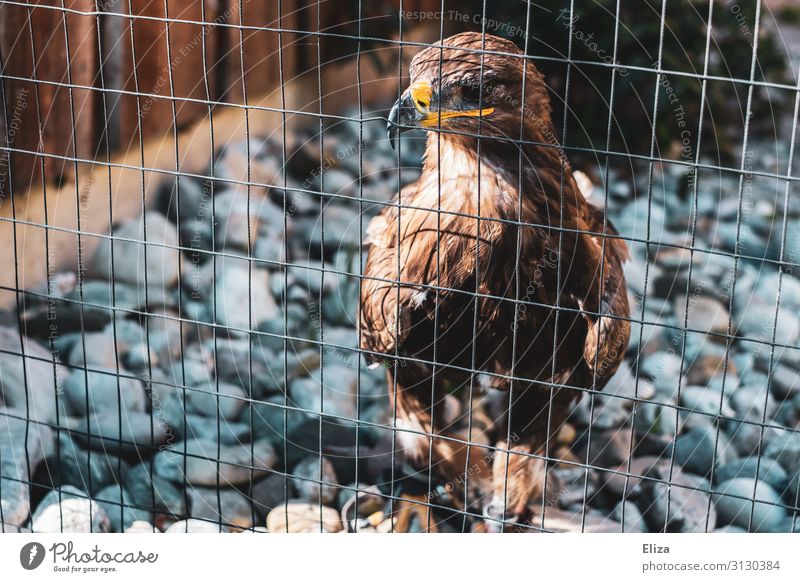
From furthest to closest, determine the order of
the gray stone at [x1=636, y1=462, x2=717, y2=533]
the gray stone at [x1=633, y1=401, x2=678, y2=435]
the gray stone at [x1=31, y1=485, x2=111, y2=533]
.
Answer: the gray stone at [x1=633, y1=401, x2=678, y2=435] < the gray stone at [x1=636, y1=462, x2=717, y2=533] < the gray stone at [x1=31, y1=485, x2=111, y2=533]

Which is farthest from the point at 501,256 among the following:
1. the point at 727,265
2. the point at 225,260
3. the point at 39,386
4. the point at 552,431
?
the point at 727,265

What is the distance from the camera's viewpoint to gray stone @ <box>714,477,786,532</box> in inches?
110

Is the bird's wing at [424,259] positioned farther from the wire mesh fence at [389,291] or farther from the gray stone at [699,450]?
the gray stone at [699,450]

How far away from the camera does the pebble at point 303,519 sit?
2789mm

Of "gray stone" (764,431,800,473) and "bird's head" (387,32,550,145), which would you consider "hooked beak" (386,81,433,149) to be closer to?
"bird's head" (387,32,550,145)

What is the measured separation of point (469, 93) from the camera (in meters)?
2.25

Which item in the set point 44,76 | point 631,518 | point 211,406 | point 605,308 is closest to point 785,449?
point 631,518

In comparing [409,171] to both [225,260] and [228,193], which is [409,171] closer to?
[228,193]

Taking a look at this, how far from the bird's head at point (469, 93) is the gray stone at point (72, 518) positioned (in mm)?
1297

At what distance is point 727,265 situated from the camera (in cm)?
437

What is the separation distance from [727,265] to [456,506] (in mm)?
2052

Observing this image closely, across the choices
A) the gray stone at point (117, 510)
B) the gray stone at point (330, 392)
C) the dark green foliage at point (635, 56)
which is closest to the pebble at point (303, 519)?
the gray stone at point (117, 510)

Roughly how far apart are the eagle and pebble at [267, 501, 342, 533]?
18.1 inches

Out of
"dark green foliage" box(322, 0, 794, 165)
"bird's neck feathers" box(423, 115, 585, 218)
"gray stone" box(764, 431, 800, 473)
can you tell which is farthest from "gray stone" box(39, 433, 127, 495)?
"dark green foliage" box(322, 0, 794, 165)
